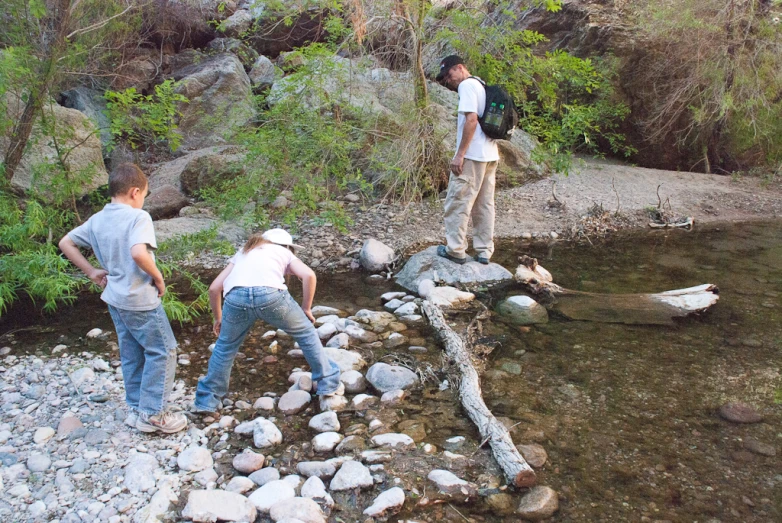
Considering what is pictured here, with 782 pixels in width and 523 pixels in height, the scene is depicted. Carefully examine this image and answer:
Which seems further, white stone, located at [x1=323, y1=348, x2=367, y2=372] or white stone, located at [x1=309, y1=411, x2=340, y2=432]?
white stone, located at [x1=323, y1=348, x2=367, y2=372]

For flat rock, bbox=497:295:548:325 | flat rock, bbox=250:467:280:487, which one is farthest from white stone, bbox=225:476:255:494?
flat rock, bbox=497:295:548:325

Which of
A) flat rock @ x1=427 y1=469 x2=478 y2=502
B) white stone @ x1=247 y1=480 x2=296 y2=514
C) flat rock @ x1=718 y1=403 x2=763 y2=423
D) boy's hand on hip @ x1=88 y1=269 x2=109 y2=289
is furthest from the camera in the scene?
flat rock @ x1=718 y1=403 x2=763 y2=423

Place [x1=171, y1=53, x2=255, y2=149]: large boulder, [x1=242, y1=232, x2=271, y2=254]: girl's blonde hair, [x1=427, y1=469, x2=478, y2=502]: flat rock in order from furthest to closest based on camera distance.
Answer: [x1=171, y1=53, x2=255, y2=149]: large boulder, [x1=242, y1=232, x2=271, y2=254]: girl's blonde hair, [x1=427, y1=469, x2=478, y2=502]: flat rock

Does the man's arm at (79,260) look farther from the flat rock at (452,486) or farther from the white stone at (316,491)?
the flat rock at (452,486)

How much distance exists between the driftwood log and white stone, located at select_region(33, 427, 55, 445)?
89.7 inches

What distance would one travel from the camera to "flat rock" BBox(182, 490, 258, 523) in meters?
2.51

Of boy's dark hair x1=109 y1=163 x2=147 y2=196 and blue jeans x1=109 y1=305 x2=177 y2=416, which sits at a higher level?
boy's dark hair x1=109 y1=163 x2=147 y2=196

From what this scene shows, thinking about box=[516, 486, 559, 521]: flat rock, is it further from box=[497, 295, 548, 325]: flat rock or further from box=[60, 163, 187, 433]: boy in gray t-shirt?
box=[497, 295, 548, 325]: flat rock

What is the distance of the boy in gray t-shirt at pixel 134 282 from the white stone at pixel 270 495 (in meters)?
0.74

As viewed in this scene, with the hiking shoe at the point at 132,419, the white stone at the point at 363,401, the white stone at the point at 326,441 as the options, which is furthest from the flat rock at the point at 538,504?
the hiking shoe at the point at 132,419

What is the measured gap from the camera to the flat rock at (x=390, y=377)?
3703 mm

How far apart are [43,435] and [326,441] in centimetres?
149

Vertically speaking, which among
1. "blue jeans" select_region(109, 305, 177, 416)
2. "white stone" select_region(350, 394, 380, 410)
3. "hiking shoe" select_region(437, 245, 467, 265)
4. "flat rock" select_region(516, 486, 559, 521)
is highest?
"blue jeans" select_region(109, 305, 177, 416)

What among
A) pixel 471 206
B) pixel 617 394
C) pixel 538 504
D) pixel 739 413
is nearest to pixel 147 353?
pixel 538 504
